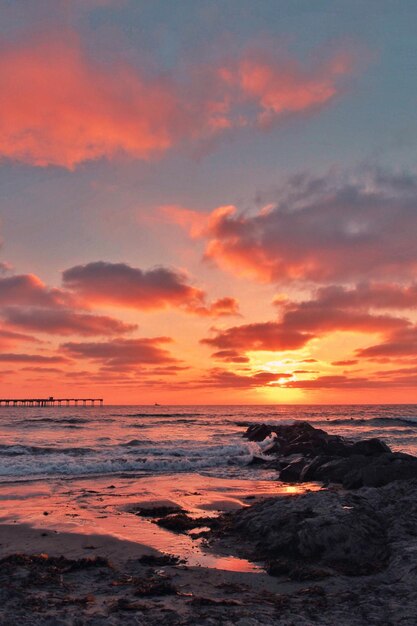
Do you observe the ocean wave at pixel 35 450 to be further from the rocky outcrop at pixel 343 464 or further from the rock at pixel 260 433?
the rock at pixel 260 433

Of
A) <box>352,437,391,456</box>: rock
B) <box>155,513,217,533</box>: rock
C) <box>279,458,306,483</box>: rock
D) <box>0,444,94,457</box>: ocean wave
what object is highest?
<box>352,437,391,456</box>: rock

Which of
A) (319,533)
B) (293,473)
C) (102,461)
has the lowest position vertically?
(102,461)

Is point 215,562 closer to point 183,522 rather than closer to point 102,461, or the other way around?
point 183,522

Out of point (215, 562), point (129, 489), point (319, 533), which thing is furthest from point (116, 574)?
point (129, 489)

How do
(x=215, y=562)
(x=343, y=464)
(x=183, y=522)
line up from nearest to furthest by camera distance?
(x=215, y=562), (x=183, y=522), (x=343, y=464)

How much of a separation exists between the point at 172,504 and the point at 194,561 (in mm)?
6025

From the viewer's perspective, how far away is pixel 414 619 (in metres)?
6.20

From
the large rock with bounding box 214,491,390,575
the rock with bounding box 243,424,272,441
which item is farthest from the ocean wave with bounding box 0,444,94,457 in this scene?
the large rock with bounding box 214,491,390,575

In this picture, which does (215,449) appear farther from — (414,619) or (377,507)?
(414,619)

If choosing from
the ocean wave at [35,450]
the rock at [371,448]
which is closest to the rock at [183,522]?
the rock at [371,448]

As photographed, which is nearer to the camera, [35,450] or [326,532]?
[326,532]

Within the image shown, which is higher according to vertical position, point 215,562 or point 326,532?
point 326,532

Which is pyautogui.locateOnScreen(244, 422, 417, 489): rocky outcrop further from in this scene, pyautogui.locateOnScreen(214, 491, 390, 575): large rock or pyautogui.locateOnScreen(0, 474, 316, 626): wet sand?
pyautogui.locateOnScreen(214, 491, 390, 575): large rock

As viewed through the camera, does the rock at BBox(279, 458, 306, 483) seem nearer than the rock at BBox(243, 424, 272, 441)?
Yes
